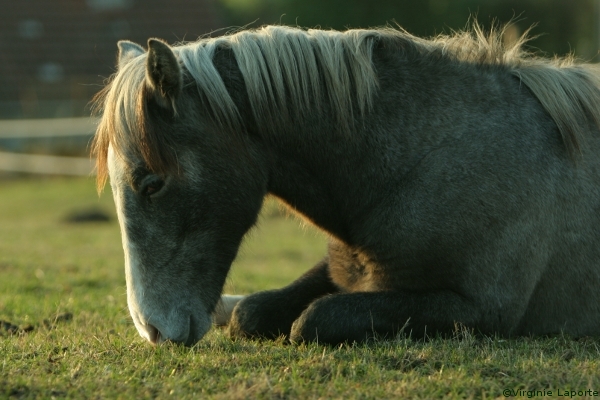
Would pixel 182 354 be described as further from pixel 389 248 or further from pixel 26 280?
pixel 26 280

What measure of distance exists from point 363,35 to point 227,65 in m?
0.89

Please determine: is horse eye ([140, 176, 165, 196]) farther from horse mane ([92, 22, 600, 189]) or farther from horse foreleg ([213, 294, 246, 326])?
horse foreleg ([213, 294, 246, 326])

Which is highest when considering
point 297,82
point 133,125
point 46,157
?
point 297,82

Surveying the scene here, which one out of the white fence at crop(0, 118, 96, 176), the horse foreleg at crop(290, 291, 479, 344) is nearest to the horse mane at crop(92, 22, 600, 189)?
the horse foreleg at crop(290, 291, 479, 344)

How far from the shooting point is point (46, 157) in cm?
2495

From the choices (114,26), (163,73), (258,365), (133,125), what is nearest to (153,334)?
(258,365)

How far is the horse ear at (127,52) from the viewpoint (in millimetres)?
5176

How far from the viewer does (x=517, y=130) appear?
520 centimetres

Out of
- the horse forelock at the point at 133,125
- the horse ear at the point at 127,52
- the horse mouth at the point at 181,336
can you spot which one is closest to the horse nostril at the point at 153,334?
the horse mouth at the point at 181,336

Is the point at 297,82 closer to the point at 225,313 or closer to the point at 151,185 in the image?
the point at 151,185

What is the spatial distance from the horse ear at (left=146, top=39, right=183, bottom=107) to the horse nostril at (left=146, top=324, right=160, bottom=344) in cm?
123

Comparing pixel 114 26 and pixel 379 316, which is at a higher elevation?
pixel 114 26

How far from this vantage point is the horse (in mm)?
4602

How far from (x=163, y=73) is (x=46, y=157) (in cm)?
2156
